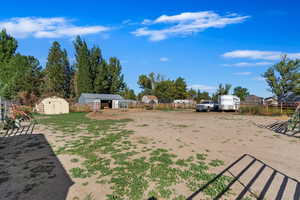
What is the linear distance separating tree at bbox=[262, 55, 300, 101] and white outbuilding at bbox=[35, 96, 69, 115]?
3697 cm

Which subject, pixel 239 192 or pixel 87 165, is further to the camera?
pixel 87 165

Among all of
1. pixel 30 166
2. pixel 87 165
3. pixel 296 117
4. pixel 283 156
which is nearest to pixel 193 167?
pixel 87 165

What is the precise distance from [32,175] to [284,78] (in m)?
39.7

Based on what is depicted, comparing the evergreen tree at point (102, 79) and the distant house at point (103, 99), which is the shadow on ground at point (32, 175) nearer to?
the distant house at point (103, 99)

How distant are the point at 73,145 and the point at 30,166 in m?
1.80

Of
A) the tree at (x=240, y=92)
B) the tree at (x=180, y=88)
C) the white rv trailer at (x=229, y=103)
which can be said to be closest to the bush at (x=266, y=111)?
the white rv trailer at (x=229, y=103)

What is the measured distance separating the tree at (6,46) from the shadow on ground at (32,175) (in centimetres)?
3487

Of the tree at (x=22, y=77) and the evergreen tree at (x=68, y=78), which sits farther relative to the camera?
the evergreen tree at (x=68, y=78)

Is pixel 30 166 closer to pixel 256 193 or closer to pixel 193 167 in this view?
pixel 193 167

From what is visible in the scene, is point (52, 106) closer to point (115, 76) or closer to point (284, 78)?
point (115, 76)

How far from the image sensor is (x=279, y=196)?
104 inches

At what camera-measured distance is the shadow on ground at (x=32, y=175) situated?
2684 millimetres

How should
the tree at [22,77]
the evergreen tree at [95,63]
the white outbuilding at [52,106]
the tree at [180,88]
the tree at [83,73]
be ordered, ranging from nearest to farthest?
the white outbuilding at [52,106], the tree at [22,77], the tree at [83,73], the evergreen tree at [95,63], the tree at [180,88]

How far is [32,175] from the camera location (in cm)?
333
